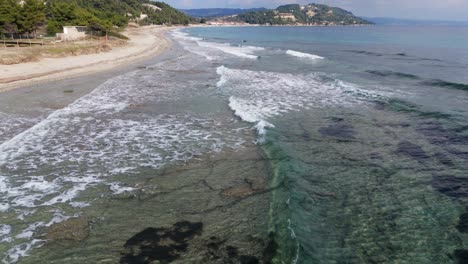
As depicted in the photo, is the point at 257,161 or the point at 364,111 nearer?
the point at 257,161

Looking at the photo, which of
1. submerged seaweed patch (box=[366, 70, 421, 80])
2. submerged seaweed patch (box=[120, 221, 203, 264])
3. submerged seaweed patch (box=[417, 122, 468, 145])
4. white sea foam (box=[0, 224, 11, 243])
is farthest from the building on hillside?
submerged seaweed patch (box=[120, 221, 203, 264])

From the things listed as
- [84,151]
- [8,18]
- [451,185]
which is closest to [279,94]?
[84,151]

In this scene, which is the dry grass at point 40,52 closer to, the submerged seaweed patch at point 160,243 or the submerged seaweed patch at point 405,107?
the submerged seaweed patch at point 405,107

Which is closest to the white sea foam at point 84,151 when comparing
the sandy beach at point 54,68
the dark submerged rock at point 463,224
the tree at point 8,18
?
the dark submerged rock at point 463,224

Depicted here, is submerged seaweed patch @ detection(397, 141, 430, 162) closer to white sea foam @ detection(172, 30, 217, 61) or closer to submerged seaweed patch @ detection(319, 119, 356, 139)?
submerged seaweed patch @ detection(319, 119, 356, 139)

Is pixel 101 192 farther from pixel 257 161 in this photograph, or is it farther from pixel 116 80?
pixel 116 80

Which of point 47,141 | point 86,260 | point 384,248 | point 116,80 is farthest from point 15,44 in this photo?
point 384,248
